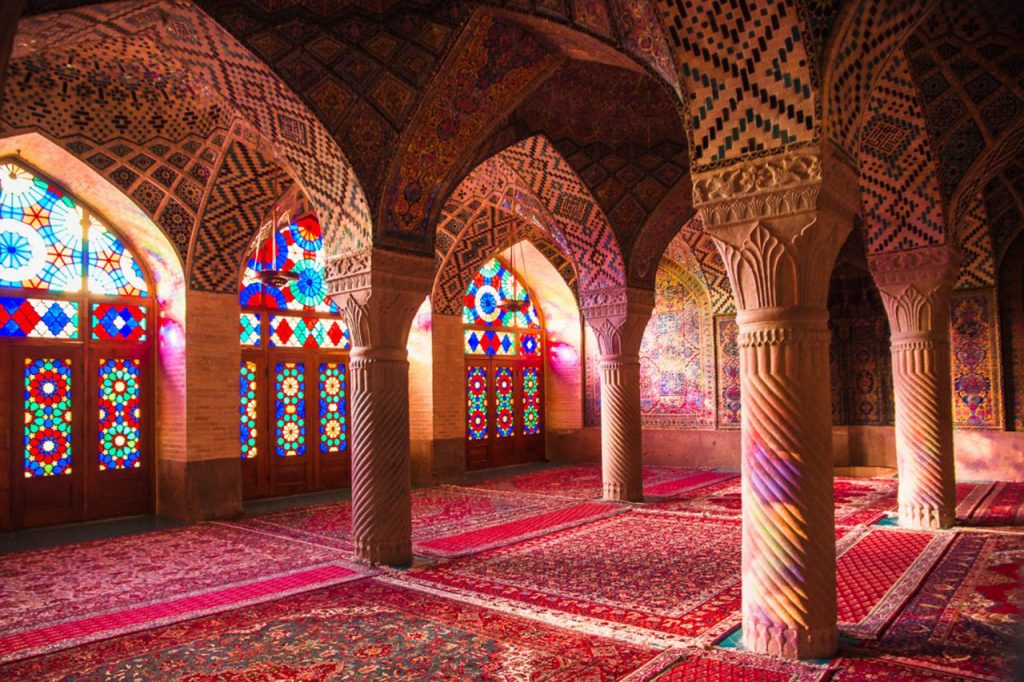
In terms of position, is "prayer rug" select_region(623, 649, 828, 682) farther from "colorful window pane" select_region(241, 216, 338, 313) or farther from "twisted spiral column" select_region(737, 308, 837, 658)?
"colorful window pane" select_region(241, 216, 338, 313)

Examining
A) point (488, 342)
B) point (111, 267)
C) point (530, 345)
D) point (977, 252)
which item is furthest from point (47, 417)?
point (977, 252)

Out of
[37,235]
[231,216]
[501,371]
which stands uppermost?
[231,216]

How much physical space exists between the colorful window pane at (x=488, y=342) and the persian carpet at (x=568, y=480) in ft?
8.06

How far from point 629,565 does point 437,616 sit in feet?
6.25

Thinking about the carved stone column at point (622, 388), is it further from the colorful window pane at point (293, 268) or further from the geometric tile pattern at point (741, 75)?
the geometric tile pattern at point (741, 75)

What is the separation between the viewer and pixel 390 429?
6340 millimetres

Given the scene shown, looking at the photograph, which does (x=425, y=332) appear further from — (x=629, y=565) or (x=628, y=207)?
(x=629, y=565)

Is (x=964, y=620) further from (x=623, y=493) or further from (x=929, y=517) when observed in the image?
(x=623, y=493)

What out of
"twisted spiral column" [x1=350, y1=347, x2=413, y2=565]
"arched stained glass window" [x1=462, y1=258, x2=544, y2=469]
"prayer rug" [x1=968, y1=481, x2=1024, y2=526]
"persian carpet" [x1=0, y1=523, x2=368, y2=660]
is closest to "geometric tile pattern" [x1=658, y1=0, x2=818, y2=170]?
"twisted spiral column" [x1=350, y1=347, x2=413, y2=565]

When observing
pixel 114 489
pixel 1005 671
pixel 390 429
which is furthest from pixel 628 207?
pixel 114 489

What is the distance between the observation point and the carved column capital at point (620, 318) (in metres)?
9.22

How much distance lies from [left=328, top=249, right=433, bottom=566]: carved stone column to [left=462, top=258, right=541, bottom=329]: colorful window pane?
6914 mm

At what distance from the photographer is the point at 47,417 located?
8641 mm

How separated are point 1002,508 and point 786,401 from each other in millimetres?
5970
